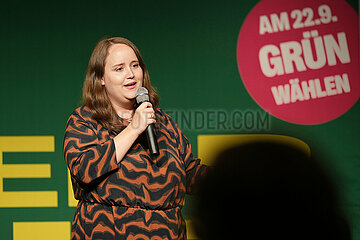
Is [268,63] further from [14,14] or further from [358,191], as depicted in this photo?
[14,14]

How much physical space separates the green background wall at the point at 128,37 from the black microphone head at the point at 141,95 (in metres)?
1.05

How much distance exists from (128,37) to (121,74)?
106cm

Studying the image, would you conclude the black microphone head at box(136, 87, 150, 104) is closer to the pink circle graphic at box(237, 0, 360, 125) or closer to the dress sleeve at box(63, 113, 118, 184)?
the dress sleeve at box(63, 113, 118, 184)

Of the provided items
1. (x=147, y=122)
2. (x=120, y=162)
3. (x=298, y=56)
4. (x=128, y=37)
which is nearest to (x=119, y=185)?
(x=120, y=162)

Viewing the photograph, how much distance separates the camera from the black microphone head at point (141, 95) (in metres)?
1.64

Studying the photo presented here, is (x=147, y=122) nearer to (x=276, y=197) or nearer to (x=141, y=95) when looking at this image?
(x=141, y=95)

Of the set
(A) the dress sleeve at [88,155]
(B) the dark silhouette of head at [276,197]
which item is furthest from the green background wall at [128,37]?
(B) the dark silhouette of head at [276,197]

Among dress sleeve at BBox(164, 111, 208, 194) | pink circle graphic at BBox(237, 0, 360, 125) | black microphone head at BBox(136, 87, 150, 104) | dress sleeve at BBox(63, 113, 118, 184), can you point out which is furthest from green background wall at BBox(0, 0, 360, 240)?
dress sleeve at BBox(63, 113, 118, 184)

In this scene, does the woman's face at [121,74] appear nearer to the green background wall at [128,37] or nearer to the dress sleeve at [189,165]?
the dress sleeve at [189,165]

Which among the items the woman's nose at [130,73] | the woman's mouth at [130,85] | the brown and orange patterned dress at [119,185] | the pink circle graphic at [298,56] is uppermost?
the pink circle graphic at [298,56]

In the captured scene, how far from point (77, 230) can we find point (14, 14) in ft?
5.23

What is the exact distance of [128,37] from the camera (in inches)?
106

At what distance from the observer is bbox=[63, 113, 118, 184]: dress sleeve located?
153 cm

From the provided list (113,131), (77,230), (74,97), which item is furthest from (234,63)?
(77,230)
